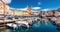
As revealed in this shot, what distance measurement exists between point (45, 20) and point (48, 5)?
41 centimetres

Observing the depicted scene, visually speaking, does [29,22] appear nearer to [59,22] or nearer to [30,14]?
[30,14]

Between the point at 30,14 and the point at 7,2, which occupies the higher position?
the point at 7,2

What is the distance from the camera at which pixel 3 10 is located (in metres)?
4.75

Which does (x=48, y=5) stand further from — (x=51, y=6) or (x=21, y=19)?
(x=21, y=19)

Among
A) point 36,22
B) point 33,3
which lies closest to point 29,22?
point 36,22

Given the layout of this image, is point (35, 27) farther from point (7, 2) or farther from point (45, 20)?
point (7, 2)

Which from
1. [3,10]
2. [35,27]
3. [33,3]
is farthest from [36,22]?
[3,10]

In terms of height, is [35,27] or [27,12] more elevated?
[27,12]

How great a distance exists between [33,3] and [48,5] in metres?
0.41

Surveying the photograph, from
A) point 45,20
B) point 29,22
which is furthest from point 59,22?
point 29,22

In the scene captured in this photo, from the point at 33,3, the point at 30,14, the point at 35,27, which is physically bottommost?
the point at 35,27

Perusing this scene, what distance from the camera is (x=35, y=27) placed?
4688mm

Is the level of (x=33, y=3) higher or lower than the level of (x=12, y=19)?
higher

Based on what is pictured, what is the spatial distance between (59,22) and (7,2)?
1.49 meters
